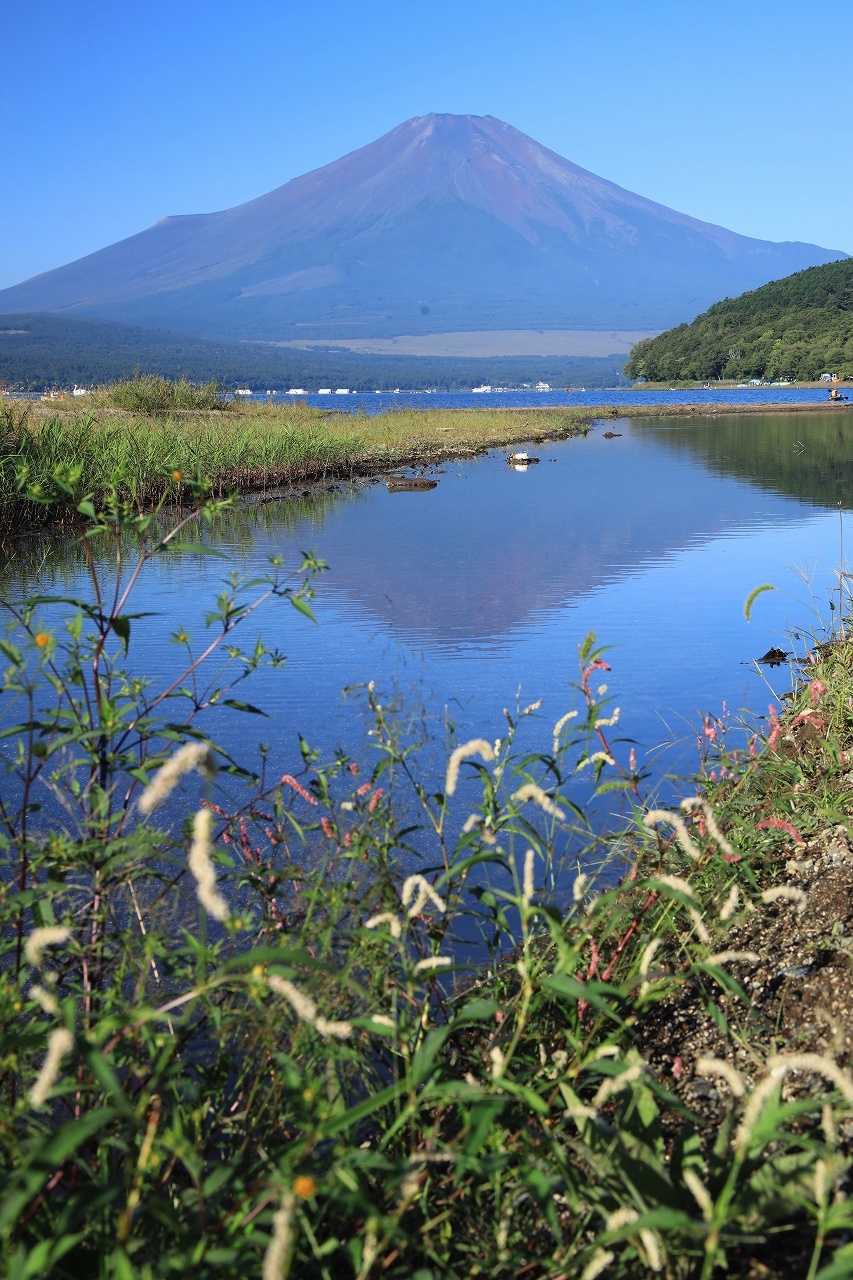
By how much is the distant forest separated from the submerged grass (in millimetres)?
67423

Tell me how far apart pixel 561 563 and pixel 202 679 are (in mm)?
5836

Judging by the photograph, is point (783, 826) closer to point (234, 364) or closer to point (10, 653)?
point (10, 653)

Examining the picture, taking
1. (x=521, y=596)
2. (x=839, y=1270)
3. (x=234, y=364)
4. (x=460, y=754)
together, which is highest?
(x=234, y=364)

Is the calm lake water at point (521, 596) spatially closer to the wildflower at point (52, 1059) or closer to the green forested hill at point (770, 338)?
the wildflower at point (52, 1059)

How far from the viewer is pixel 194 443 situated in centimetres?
1616

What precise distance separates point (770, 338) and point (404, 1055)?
105 metres

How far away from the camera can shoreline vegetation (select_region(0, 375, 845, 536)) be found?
11.7 metres

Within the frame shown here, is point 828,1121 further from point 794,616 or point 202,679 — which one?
point 794,616

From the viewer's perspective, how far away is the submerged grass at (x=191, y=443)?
1168cm

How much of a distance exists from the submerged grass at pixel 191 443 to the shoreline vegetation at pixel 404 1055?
3.11 ft

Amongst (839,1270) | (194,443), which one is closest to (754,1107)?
(839,1270)

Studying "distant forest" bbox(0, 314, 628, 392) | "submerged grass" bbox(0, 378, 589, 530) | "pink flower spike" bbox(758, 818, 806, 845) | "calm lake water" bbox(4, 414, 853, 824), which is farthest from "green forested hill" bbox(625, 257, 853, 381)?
"pink flower spike" bbox(758, 818, 806, 845)

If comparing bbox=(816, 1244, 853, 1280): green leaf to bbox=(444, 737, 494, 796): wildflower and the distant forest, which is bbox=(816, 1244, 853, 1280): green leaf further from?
the distant forest

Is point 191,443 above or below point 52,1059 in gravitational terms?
above
